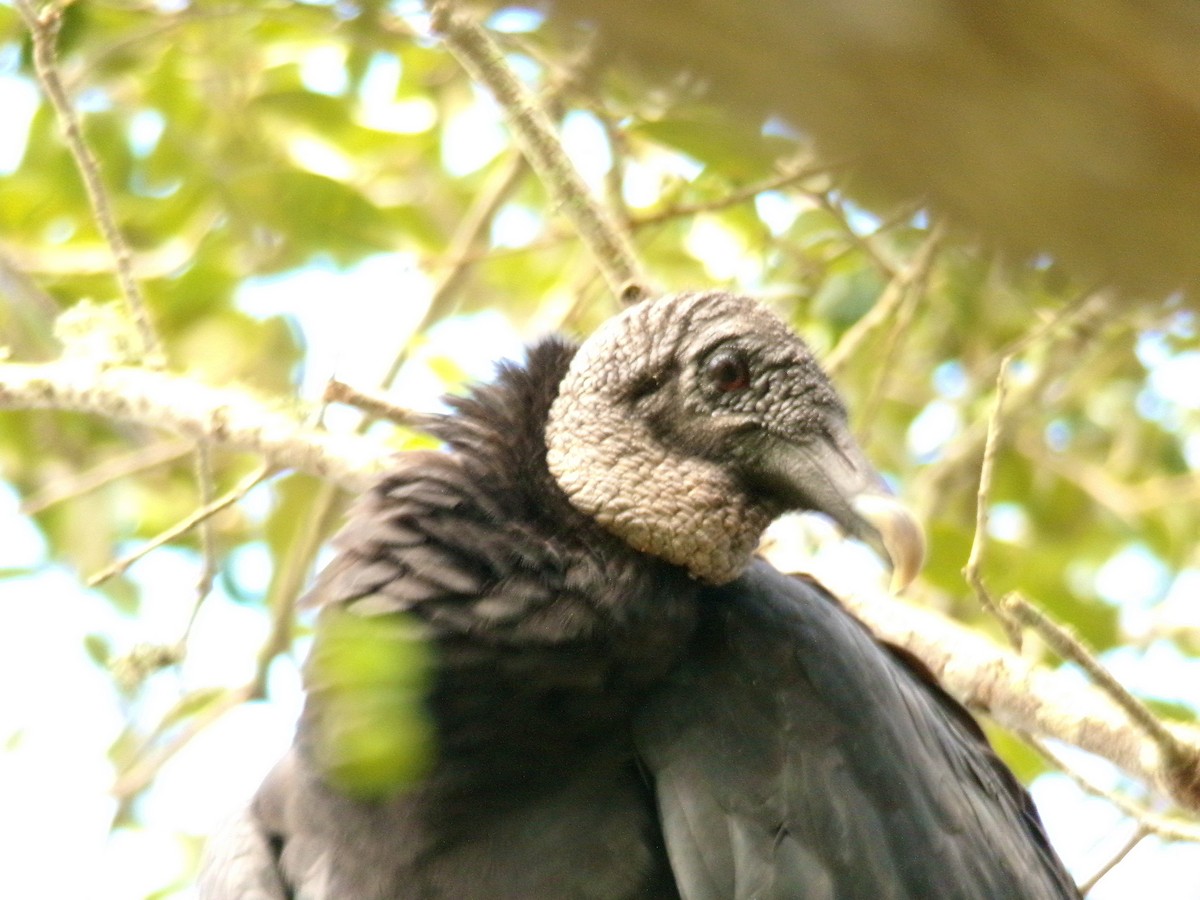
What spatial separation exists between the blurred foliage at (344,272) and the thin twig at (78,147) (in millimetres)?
359

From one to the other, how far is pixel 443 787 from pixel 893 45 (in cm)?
198

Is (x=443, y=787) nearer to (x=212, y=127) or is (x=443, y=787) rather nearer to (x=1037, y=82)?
(x=1037, y=82)

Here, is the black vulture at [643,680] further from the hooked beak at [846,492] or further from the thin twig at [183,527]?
the thin twig at [183,527]

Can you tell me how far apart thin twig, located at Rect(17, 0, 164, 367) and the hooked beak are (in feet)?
4.16

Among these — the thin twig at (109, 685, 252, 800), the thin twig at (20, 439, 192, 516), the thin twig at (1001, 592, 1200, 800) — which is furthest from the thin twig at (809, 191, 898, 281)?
the thin twig at (109, 685, 252, 800)

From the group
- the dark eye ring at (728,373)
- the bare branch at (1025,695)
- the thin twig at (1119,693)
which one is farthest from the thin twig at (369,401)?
the thin twig at (1119,693)

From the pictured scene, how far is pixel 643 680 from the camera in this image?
7.93 feet

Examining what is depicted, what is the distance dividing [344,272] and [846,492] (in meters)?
1.85

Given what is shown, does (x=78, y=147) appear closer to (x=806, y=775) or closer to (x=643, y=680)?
(x=643, y=680)

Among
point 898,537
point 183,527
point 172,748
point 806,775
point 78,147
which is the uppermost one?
point 78,147

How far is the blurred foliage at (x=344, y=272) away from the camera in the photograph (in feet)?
11.5

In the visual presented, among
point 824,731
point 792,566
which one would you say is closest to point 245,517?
point 792,566

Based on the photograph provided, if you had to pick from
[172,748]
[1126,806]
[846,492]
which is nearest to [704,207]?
[846,492]

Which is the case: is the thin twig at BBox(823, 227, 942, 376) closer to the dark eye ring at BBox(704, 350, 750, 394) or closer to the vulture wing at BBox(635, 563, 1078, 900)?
the dark eye ring at BBox(704, 350, 750, 394)
